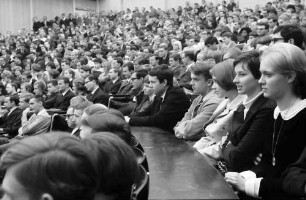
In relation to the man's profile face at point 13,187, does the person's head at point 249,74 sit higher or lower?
higher

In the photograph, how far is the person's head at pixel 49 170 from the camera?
48.7 inches

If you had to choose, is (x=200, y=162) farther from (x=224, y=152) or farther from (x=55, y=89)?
(x=55, y=89)

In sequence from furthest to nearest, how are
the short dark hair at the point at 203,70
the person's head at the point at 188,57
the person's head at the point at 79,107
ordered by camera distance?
the person's head at the point at 188,57
the person's head at the point at 79,107
the short dark hair at the point at 203,70

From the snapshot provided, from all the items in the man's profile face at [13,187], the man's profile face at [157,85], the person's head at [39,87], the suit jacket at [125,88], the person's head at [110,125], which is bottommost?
the person's head at [39,87]

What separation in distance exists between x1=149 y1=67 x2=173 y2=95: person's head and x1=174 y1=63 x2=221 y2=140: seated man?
74 centimetres

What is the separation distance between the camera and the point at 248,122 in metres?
2.70

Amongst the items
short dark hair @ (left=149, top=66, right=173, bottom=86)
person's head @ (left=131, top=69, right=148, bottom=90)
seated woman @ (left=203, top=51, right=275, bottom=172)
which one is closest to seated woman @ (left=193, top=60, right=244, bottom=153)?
seated woman @ (left=203, top=51, right=275, bottom=172)

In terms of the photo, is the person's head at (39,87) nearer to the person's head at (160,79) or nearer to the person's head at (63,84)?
the person's head at (63,84)

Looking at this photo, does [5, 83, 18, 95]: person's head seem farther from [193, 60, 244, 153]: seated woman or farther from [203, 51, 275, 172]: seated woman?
[203, 51, 275, 172]: seated woman

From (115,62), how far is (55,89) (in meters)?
1.40

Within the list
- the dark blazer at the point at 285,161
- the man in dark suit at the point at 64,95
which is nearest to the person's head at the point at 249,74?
the dark blazer at the point at 285,161

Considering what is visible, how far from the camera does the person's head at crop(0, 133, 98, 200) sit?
1236 millimetres

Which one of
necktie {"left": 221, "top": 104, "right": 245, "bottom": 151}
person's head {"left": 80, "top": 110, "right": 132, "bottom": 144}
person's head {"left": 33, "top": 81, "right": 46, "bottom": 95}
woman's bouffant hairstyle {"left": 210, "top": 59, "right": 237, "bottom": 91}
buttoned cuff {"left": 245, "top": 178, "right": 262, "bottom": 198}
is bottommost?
person's head {"left": 33, "top": 81, "right": 46, "bottom": 95}

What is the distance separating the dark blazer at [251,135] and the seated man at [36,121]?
14.3ft
